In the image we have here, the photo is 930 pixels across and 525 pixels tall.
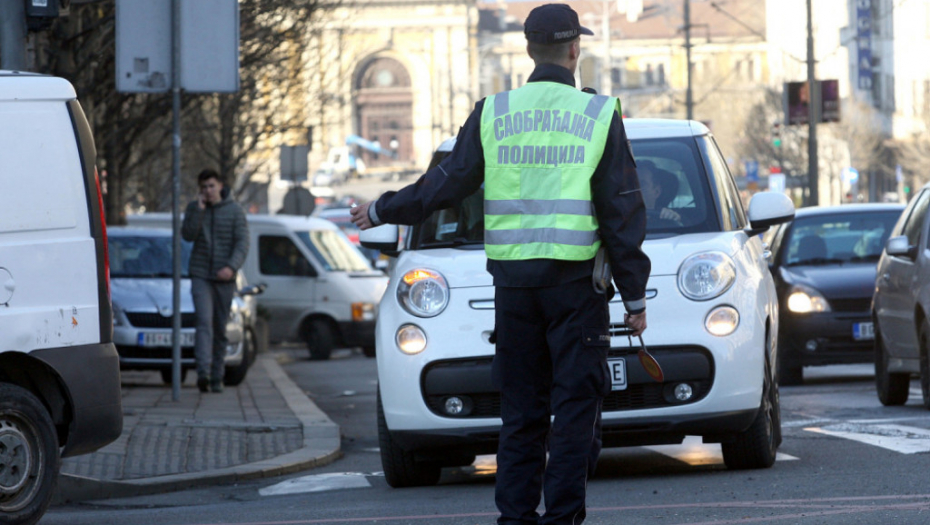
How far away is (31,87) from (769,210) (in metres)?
3.38

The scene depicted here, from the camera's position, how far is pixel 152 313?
15961 millimetres

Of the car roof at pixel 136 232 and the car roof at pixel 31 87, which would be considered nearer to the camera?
the car roof at pixel 31 87

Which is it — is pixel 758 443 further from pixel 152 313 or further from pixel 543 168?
pixel 152 313

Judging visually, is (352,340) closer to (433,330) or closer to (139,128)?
(139,128)

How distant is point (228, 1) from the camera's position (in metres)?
13.2

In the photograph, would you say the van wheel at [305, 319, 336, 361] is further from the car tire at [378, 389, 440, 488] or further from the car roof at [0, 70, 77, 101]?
the car roof at [0, 70, 77, 101]

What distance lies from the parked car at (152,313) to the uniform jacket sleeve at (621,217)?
402 inches

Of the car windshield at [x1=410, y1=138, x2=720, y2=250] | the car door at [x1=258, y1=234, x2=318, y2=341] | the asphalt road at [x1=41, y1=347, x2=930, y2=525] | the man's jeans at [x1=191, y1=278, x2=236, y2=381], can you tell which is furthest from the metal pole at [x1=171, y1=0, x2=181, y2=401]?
the car door at [x1=258, y1=234, x2=318, y2=341]

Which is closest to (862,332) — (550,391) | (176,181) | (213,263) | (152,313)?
(213,263)

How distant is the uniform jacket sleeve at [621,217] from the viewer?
5293 mm

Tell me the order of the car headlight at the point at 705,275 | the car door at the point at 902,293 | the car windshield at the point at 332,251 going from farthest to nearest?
the car windshield at the point at 332,251
the car door at the point at 902,293
the car headlight at the point at 705,275

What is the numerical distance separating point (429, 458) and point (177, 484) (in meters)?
1.46

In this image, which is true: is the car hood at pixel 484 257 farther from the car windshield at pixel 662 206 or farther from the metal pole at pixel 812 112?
the metal pole at pixel 812 112

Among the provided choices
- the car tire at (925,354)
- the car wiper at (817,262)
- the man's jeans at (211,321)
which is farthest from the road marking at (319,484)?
the car wiper at (817,262)
